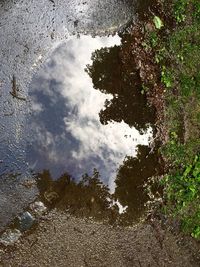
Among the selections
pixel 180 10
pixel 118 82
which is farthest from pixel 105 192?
pixel 180 10

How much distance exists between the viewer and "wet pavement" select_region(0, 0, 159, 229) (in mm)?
5719

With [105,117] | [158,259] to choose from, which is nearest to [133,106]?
[105,117]

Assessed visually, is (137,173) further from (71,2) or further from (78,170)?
(71,2)

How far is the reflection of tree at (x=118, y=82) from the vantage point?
580 centimetres

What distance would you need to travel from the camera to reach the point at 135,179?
19.3ft

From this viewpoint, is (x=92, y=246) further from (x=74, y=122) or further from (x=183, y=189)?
(x=74, y=122)

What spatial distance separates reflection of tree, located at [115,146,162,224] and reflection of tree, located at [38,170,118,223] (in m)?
0.18

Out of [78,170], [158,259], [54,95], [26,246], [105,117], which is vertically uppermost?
[54,95]

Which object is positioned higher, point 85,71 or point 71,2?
point 71,2

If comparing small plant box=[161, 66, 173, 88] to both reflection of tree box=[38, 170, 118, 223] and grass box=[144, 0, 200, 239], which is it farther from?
reflection of tree box=[38, 170, 118, 223]

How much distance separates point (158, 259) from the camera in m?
5.95

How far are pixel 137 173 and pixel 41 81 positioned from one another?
1798mm

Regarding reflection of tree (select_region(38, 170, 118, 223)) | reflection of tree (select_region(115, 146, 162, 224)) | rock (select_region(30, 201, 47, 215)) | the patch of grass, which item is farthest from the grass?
rock (select_region(30, 201, 47, 215))

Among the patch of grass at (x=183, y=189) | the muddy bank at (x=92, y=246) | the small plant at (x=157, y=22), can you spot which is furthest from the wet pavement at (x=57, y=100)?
the patch of grass at (x=183, y=189)
